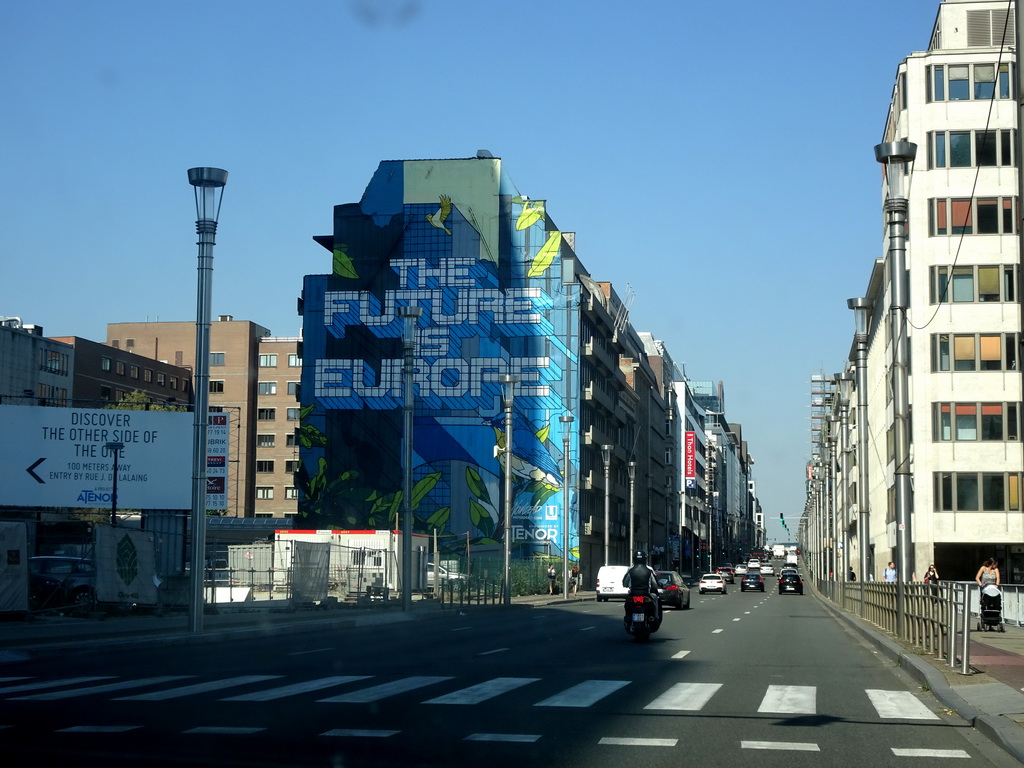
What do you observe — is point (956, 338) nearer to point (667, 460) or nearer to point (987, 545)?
point (987, 545)

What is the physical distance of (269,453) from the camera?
132000 millimetres

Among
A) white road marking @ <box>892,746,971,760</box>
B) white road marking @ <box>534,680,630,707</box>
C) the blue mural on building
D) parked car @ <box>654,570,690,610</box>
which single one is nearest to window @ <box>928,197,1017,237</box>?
parked car @ <box>654,570,690,610</box>

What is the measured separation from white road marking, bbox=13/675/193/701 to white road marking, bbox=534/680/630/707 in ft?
16.1

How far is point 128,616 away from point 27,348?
234 ft

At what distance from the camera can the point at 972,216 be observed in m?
55.8

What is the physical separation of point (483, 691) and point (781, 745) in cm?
469

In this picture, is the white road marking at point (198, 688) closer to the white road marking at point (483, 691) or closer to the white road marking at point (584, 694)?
the white road marking at point (483, 691)

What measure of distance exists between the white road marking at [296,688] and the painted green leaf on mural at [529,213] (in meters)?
65.1

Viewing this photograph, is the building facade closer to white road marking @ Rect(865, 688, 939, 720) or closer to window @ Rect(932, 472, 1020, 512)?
window @ Rect(932, 472, 1020, 512)

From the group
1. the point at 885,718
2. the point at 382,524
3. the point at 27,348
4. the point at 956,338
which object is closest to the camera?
the point at 885,718

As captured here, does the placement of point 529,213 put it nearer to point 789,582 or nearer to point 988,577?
point 789,582

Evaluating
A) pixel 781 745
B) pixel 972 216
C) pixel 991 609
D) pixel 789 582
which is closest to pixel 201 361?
pixel 781 745

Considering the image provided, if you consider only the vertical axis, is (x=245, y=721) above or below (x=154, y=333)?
below

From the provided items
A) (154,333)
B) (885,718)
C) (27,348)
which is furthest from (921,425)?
(154,333)
